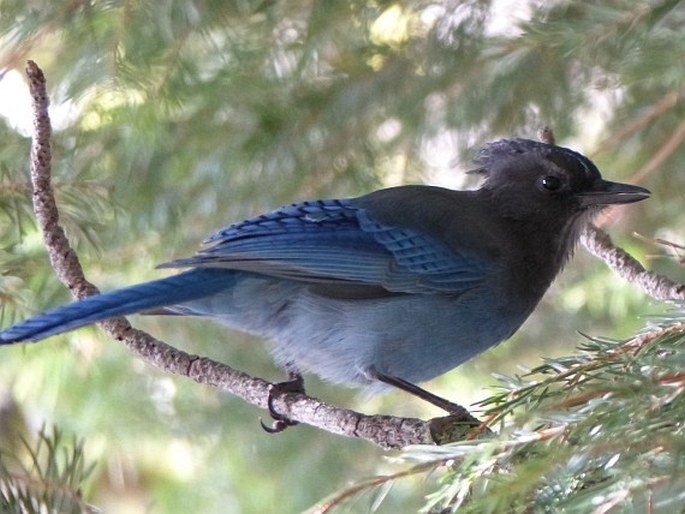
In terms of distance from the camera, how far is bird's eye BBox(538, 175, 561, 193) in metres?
2.57

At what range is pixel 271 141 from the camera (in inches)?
110

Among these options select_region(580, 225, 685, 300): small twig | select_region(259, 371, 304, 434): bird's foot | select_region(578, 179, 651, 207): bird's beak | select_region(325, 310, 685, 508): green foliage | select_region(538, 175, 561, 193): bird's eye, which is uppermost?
select_region(538, 175, 561, 193): bird's eye

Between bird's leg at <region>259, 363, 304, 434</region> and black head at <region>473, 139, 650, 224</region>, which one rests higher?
black head at <region>473, 139, 650, 224</region>

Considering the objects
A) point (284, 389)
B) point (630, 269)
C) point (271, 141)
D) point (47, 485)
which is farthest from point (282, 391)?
point (271, 141)

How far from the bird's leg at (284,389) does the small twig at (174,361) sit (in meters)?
0.01

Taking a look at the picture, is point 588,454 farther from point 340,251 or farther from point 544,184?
point 544,184

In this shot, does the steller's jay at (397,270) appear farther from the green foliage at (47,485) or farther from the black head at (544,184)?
the green foliage at (47,485)

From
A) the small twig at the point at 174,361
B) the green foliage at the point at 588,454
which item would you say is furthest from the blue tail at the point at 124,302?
the green foliage at the point at 588,454

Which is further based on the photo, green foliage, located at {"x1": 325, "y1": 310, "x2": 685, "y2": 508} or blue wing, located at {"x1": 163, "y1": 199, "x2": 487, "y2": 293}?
blue wing, located at {"x1": 163, "y1": 199, "x2": 487, "y2": 293}

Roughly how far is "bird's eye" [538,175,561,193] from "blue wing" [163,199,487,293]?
0.95 feet

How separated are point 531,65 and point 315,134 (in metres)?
0.59

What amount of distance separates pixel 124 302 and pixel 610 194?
118cm

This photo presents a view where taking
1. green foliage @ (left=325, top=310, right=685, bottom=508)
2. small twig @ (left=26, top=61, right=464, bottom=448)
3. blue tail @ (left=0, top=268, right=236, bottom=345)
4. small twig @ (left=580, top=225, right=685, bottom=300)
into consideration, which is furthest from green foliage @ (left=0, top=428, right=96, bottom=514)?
small twig @ (left=580, top=225, right=685, bottom=300)

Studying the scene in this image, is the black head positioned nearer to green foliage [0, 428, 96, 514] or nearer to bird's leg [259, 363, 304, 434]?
bird's leg [259, 363, 304, 434]
